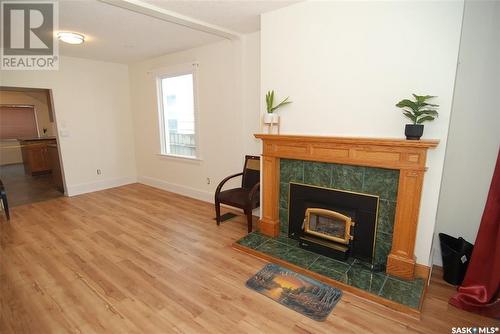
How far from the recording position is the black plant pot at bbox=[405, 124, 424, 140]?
6.33ft

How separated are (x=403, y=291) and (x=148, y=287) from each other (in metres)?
2.12

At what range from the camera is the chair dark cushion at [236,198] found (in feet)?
10.0

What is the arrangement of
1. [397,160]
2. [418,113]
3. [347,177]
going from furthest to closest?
[347,177] < [397,160] < [418,113]

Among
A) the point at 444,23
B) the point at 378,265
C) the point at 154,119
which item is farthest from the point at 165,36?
the point at 378,265

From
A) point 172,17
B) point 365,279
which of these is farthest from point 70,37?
point 365,279

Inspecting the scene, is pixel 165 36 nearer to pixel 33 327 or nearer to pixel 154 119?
pixel 154 119

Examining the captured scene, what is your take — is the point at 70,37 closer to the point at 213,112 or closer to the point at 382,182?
the point at 213,112

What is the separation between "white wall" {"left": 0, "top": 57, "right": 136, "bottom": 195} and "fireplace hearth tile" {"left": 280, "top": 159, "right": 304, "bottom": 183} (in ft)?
13.5

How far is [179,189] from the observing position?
4.82 m

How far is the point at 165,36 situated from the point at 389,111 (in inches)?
118

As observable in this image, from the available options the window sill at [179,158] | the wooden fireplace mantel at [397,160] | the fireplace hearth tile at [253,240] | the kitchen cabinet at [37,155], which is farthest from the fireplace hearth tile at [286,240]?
the kitchen cabinet at [37,155]

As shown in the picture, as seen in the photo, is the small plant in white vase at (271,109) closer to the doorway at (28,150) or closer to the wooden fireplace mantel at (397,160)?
the wooden fireplace mantel at (397,160)

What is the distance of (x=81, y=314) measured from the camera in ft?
6.18

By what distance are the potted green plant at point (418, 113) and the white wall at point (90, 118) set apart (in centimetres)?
522
